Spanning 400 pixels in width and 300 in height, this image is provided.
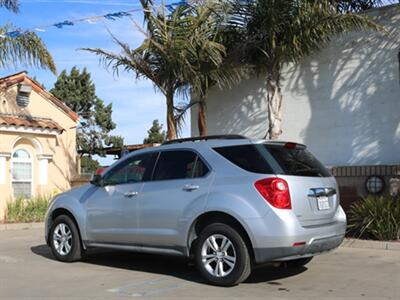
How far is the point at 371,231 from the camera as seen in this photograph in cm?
1080

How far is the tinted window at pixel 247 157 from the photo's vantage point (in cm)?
722

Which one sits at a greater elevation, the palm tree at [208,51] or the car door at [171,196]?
the palm tree at [208,51]

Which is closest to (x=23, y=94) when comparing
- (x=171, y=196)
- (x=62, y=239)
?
(x=62, y=239)

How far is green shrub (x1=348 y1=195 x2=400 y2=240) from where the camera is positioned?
10.5 metres

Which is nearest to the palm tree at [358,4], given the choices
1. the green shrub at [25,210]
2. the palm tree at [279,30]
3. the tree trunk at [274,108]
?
the palm tree at [279,30]

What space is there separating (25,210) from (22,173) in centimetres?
144

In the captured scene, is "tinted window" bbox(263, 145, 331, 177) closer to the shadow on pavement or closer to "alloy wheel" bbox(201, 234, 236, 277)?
"alloy wheel" bbox(201, 234, 236, 277)

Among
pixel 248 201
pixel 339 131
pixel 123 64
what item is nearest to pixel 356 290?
pixel 248 201

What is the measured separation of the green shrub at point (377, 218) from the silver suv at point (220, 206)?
280 centimetres

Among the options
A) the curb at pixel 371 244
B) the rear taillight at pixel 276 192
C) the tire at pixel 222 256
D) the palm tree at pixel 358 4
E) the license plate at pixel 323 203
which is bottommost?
the curb at pixel 371 244

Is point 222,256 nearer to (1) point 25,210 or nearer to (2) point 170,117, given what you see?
(2) point 170,117

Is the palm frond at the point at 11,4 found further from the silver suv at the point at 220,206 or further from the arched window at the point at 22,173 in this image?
the silver suv at the point at 220,206

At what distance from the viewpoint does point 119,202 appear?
8469 millimetres

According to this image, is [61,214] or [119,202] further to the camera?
[61,214]
